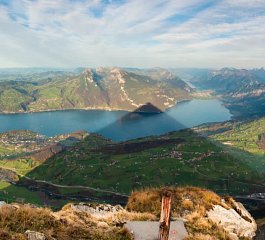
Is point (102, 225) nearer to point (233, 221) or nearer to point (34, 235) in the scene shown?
point (34, 235)

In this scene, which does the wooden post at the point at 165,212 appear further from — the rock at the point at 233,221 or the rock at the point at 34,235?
the rock at the point at 233,221

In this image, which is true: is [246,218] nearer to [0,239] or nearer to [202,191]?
[202,191]

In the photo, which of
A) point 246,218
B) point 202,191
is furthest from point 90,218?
point 246,218

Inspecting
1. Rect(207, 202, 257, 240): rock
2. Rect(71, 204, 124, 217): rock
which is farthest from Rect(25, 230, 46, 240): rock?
Rect(207, 202, 257, 240): rock

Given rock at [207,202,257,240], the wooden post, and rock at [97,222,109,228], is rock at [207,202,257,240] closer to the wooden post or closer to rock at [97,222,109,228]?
rock at [97,222,109,228]

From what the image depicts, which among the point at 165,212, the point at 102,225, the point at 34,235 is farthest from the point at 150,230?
the point at 165,212

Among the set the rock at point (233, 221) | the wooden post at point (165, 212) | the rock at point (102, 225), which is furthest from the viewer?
the rock at point (233, 221)

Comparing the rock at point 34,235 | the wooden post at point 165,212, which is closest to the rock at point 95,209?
the rock at point 34,235
